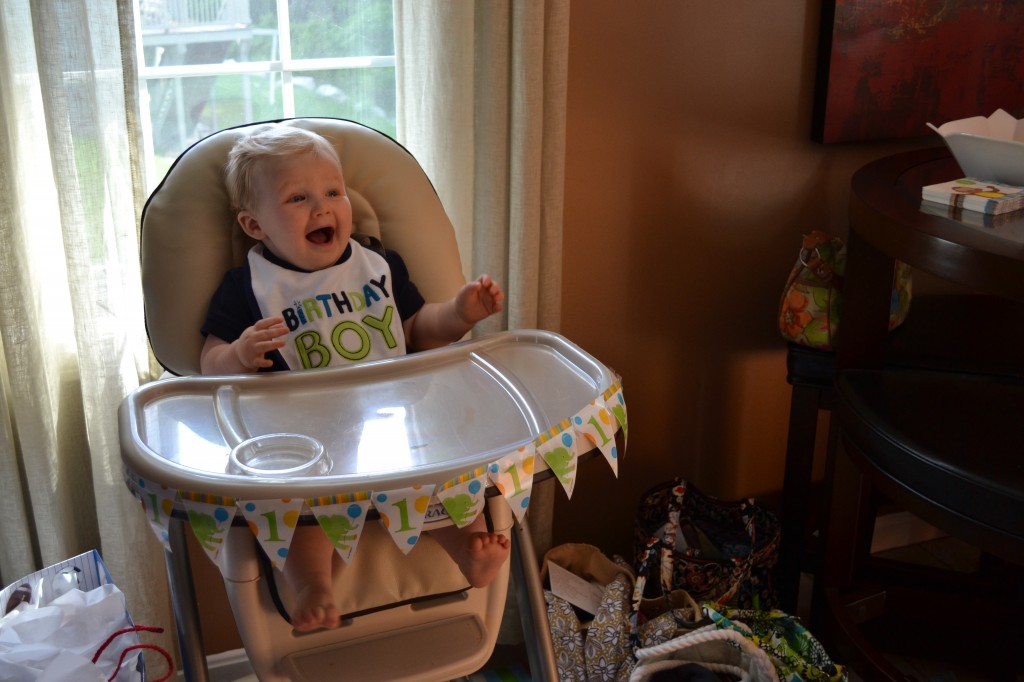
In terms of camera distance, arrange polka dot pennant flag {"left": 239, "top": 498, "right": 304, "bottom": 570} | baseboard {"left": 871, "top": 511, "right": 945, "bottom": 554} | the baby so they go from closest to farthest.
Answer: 1. polka dot pennant flag {"left": 239, "top": 498, "right": 304, "bottom": 570}
2. the baby
3. baseboard {"left": 871, "top": 511, "right": 945, "bottom": 554}

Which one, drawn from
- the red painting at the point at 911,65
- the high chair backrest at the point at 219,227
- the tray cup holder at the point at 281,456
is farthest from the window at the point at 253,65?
the red painting at the point at 911,65

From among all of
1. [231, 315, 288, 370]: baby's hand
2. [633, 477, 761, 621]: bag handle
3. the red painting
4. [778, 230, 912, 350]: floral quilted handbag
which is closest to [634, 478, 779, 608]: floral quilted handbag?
[633, 477, 761, 621]: bag handle

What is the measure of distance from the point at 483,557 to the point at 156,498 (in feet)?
1.17

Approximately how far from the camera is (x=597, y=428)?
3.37 ft

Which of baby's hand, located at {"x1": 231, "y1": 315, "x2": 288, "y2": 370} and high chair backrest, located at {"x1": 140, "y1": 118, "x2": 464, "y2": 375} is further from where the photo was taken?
high chair backrest, located at {"x1": 140, "y1": 118, "x2": 464, "y2": 375}

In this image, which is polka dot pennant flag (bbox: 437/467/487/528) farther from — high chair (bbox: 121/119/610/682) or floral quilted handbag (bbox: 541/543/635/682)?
floral quilted handbag (bbox: 541/543/635/682)

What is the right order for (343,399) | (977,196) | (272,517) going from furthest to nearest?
(977,196) → (343,399) → (272,517)

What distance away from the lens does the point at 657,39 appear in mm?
1762

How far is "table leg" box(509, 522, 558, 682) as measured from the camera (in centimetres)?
126

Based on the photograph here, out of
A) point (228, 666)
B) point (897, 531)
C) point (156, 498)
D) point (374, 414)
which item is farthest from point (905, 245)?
point (228, 666)

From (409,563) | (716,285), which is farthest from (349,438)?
(716,285)

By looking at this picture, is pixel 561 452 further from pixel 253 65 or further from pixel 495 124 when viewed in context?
pixel 253 65

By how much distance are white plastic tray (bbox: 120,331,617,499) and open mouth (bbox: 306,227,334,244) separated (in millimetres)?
218

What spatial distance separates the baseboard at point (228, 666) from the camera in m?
1.81
